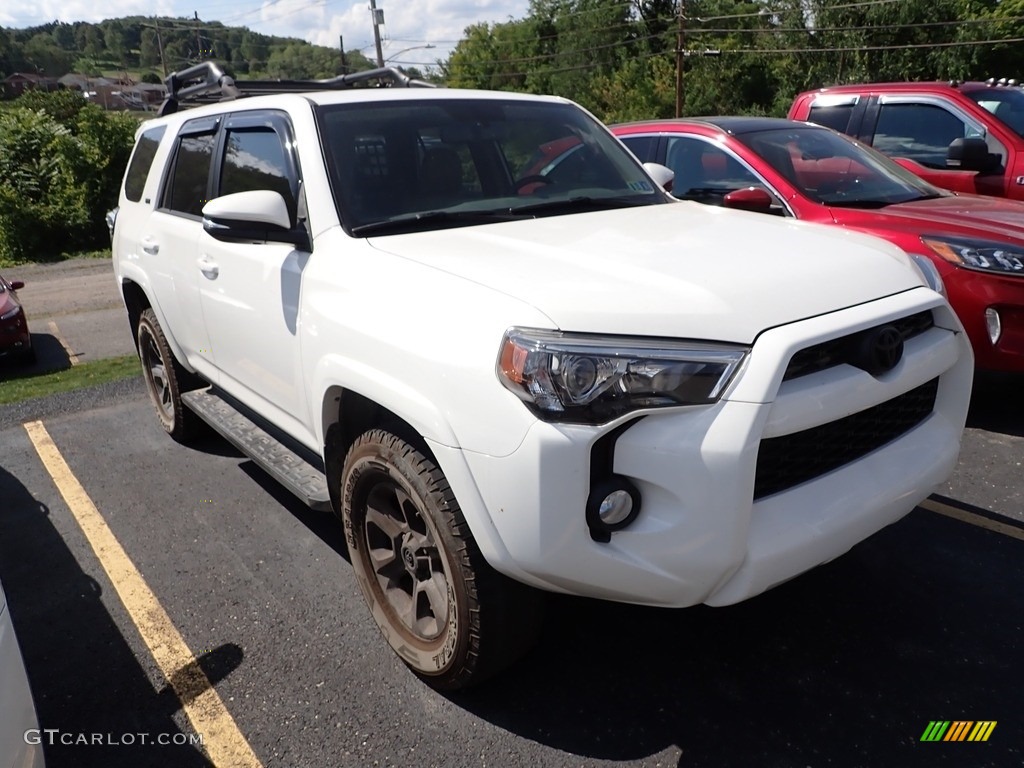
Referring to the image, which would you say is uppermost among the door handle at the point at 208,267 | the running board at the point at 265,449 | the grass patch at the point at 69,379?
the door handle at the point at 208,267

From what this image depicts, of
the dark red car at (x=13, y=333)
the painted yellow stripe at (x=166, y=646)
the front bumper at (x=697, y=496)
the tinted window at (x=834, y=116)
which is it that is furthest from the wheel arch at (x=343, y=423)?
the dark red car at (x=13, y=333)

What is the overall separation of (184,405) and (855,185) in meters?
4.76

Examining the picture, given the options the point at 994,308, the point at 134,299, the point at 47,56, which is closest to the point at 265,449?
the point at 134,299

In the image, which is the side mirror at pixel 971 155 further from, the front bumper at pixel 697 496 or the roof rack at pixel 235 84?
the front bumper at pixel 697 496

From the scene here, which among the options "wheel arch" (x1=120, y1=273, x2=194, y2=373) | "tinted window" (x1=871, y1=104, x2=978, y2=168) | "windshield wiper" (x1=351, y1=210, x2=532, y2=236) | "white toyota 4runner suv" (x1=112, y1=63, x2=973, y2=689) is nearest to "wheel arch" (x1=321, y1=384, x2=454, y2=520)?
"white toyota 4runner suv" (x1=112, y1=63, x2=973, y2=689)

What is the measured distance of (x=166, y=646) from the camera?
10.4 feet

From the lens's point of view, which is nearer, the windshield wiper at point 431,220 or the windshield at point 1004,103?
the windshield wiper at point 431,220

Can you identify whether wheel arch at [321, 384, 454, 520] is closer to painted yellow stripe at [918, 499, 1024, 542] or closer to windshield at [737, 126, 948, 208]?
painted yellow stripe at [918, 499, 1024, 542]

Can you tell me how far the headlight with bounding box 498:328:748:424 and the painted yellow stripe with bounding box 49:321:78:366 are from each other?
26.6ft

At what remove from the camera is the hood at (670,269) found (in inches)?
85.8

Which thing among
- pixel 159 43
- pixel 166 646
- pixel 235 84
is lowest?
pixel 166 646

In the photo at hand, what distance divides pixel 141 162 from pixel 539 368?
14.1ft

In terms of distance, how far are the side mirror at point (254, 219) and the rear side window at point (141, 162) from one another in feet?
7.27

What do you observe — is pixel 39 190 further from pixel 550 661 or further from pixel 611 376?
pixel 611 376
